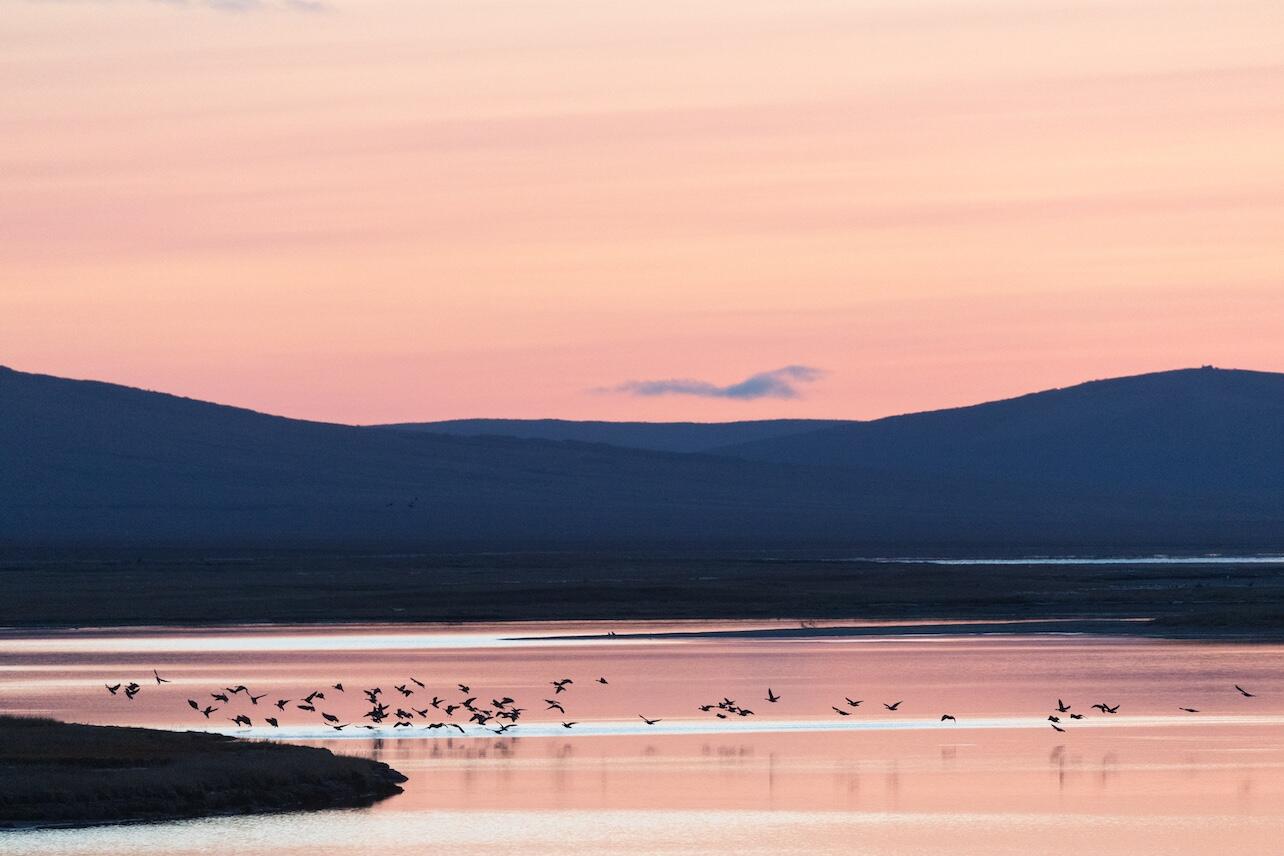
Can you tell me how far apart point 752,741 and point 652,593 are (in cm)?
5125

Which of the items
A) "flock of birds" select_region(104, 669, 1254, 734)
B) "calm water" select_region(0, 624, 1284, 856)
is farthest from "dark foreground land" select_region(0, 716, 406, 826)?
"flock of birds" select_region(104, 669, 1254, 734)

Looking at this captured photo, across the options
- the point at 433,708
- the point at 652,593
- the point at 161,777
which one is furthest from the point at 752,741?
the point at 652,593

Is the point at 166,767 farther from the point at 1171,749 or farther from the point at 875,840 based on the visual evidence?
the point at 1171,749

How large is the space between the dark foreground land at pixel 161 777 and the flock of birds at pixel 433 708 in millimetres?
6058

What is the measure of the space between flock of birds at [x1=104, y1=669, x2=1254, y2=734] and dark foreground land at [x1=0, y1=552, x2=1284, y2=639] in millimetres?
25421

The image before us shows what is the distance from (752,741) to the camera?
154 ft

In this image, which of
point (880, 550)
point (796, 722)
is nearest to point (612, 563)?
point (880, 550)

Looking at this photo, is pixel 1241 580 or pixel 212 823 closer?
pixel 212 823

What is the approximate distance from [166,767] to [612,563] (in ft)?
313

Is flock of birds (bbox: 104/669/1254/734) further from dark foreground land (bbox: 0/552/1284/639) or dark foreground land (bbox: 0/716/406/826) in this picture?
dark foreground land (bbox: 0/552/1284/639)

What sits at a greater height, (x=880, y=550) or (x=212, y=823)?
(x=880, y=550)

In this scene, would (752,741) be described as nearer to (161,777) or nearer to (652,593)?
(161,777)

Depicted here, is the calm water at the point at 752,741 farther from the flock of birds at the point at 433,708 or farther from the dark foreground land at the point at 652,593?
the dark foreground land at the point at 652,593

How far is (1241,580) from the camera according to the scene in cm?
10412
